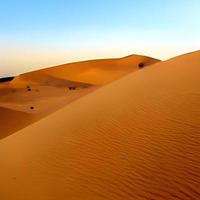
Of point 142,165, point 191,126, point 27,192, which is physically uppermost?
point 191,126

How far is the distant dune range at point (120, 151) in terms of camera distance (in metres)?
5.84

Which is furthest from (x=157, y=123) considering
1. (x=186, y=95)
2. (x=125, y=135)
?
(x=186, y=95)

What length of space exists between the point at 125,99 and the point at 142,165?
402cm

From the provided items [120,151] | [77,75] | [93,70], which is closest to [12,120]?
[120,151]

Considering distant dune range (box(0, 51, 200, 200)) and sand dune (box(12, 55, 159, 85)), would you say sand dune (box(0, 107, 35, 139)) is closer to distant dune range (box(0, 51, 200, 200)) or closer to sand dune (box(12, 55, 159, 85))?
distant dune range (box(0, 51, 200, 200))

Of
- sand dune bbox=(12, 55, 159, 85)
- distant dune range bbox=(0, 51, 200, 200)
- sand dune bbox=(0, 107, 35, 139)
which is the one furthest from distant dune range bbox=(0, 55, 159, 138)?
distant dune range bbox=(0, 51, 200, 200)

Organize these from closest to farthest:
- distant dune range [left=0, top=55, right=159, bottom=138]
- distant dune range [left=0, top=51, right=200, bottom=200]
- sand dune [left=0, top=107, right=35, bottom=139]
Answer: distant dune range [left=0, top=51, right=200, bottom=200] → sand dune [left=0, top=107, right=35, bottom=139] → distant dune range [left=0, top=55, right=159, bottom=138]

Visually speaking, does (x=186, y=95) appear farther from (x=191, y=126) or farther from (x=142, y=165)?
(x=142, y=165)

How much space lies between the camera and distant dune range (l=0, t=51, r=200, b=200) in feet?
19.2

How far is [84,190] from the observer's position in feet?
20.5

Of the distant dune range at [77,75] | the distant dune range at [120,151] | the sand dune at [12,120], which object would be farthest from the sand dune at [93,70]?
the distant dune range at [120,151]

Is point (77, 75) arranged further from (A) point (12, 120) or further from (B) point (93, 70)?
(A) point (12, 120)

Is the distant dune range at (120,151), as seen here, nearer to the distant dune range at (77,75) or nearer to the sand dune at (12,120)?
the sand dune at (12,120)

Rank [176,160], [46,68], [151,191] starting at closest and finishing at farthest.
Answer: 1. [151,191]
2. [176,160]
3. [46,68]
